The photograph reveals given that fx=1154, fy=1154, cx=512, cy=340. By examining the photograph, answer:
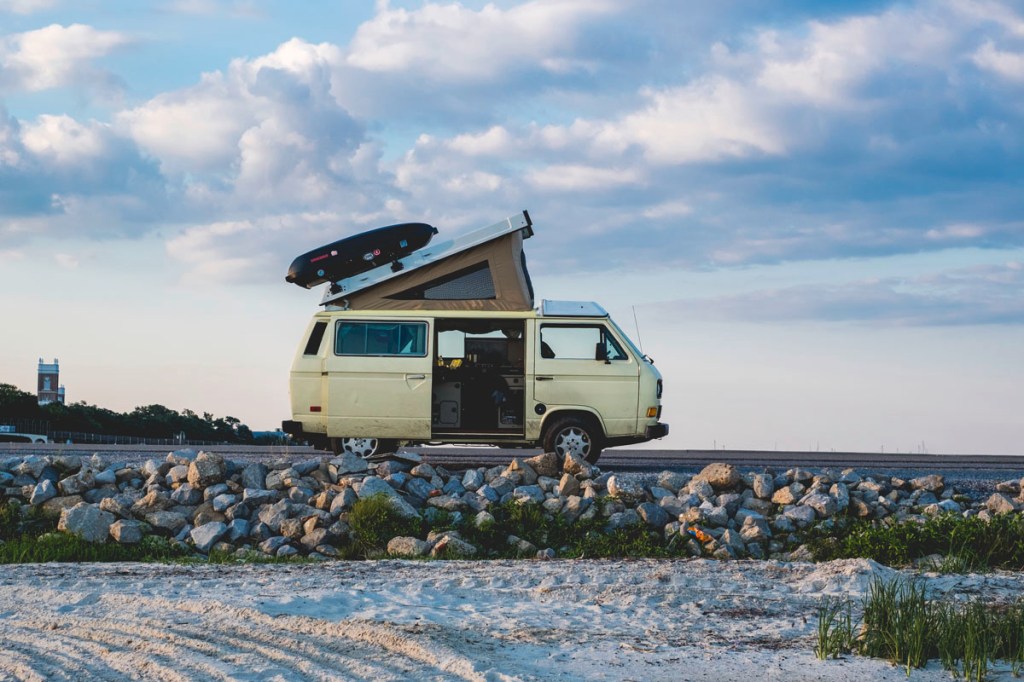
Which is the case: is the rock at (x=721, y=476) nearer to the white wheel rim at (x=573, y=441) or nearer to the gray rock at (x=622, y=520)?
the gray rock at (x=622, y=520)

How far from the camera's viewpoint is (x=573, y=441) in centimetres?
1544

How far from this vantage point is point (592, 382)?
50.4 ft

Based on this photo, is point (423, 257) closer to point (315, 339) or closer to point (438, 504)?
point (315, 339)

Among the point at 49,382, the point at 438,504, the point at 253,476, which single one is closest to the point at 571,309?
the point at 438,504

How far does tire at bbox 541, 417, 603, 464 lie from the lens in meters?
15.4

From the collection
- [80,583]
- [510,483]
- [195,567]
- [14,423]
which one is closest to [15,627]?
[80,583]

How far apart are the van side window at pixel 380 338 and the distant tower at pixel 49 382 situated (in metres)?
60.3

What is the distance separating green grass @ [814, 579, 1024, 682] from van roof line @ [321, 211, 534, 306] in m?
9.32

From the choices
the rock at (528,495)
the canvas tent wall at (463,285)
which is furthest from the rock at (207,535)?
the canvas tent wall at (463,285)

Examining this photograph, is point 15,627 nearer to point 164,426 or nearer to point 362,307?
point 362,307

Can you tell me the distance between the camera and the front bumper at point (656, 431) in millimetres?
15492

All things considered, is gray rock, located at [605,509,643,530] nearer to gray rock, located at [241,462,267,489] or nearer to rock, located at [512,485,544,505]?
rock, located at [512,485,544,505]

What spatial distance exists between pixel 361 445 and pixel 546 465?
3779 millimetres

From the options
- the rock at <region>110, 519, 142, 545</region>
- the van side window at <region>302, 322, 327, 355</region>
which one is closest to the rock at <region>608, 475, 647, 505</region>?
the rock at <region>110, 519, 142, 545</region>
